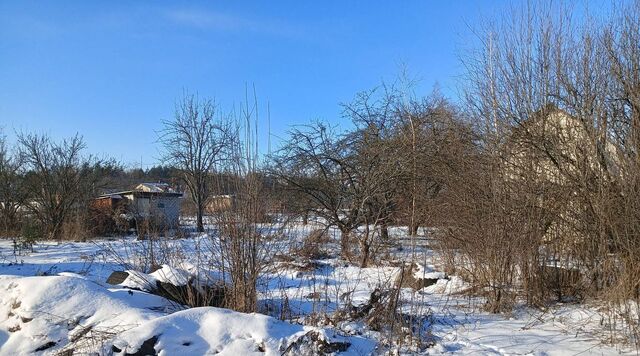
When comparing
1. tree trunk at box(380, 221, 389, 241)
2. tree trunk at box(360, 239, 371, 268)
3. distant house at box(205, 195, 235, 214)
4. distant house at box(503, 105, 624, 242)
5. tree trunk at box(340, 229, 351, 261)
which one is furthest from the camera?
tree trunk at box(340, 229, 351, 261)

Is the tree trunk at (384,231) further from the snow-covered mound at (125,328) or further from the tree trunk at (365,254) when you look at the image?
the snow-covered mound at (125,328)

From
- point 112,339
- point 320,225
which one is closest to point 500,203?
point 112,339

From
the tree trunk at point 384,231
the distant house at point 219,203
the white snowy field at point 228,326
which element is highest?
the distant house at point 219,203

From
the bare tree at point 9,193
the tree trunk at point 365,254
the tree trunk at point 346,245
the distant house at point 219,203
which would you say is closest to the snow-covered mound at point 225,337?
the distant house at point 219,203

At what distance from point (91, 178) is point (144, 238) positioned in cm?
1593

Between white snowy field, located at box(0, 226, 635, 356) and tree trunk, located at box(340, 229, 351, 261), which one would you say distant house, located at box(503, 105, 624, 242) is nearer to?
white snowy field, located at box(0, 226, 635, 356)

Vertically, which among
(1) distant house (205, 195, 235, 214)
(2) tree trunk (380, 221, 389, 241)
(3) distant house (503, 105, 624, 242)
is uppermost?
(3) distant house (503, 105, 624, 242)

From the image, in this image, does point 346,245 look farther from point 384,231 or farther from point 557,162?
point 557,162

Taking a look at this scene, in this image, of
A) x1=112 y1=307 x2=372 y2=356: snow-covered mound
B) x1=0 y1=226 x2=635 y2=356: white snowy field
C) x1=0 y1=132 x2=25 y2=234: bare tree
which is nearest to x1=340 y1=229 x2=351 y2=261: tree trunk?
x1=0 y1=226 x2=635 y2=356: white snowy field

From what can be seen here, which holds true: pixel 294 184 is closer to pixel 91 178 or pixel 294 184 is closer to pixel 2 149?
pixel 91 178

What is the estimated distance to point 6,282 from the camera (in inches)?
209

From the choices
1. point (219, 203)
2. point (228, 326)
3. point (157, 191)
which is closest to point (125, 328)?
point (228, 326)

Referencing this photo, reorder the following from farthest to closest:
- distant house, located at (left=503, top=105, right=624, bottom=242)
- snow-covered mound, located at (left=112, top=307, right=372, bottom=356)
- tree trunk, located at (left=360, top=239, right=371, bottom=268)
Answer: tree trunk, located at (left=360, top=239, right=371, bottom=268) → distant house, located at (left=503, top=105, right=624, bottom=242) → snow-covered mound, located at (left=112, top=307, right=372, bottom=356)

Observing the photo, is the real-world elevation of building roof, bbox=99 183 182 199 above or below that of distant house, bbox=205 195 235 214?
above
